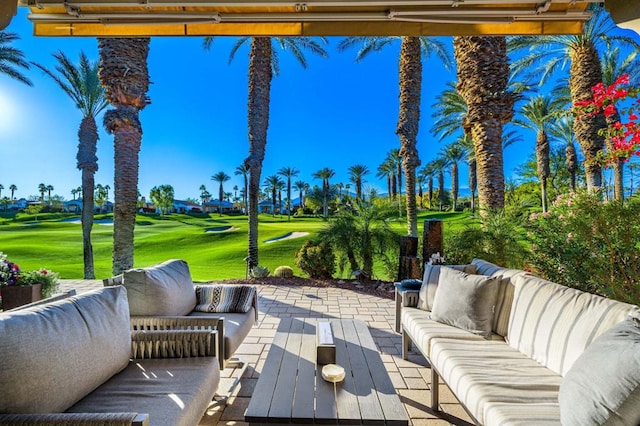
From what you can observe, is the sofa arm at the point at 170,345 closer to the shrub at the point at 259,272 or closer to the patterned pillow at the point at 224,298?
the patterned pillow at the point at 224,298

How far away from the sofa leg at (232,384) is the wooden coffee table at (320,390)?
21.9 inches

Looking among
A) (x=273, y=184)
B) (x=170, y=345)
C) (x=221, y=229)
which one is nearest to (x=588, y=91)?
(x=170, y=345)

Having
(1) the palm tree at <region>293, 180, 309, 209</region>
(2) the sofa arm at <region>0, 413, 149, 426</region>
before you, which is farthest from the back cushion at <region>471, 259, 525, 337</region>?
(1) the palm tree at <region>293, 180, 309, 209</region>

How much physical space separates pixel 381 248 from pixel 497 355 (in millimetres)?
4800

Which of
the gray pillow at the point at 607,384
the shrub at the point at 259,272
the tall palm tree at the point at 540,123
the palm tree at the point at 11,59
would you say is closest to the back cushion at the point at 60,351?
the gray pillow at the point at 607,384

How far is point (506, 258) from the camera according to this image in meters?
5.22

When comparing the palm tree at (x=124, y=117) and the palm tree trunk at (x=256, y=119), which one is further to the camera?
the palm tree trunk at (x=256, y=119)

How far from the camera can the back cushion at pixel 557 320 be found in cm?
167

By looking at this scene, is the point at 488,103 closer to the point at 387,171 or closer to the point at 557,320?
the point at 557,320

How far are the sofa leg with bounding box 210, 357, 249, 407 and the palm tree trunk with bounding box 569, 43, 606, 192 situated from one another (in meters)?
10.1

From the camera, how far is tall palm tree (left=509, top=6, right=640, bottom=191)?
9.20 m

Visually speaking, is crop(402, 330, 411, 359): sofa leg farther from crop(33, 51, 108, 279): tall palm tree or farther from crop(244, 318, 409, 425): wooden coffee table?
crop(33, 51, 108, 279): tall palm tree

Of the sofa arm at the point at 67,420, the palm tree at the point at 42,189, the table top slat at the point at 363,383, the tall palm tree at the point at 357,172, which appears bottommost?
the table top slat at the point at 363,383

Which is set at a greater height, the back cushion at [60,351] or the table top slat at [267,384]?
the back cushion at [60,351]
